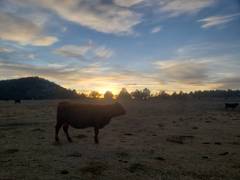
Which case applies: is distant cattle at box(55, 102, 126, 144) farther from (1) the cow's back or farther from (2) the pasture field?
(2) the pasture field

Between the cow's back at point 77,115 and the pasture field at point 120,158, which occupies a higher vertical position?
the cow's back at point 77,115

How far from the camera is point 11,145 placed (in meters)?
15.0

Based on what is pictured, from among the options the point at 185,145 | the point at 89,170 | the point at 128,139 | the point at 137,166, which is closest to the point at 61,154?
the point at 89,170

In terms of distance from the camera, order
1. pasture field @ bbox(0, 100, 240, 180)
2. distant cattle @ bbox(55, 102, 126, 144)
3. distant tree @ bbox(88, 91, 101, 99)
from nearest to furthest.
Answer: pasture field @ bbox(0, 100, 240, 180)
distant cattle @ bbox(55, 102, 126, 144)
distant tree @ bbox(88, 91, 101, 99)

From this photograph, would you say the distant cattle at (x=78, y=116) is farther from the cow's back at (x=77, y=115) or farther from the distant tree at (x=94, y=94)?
the distant tree at (x=94, y=94)

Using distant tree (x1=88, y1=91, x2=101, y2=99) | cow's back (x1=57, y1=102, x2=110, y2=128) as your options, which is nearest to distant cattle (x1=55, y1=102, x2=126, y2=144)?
cow's back (x1=57, y1=102, x2=110, y2=128)

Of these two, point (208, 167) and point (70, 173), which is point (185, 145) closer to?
point (208, 167)

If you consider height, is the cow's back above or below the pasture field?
above

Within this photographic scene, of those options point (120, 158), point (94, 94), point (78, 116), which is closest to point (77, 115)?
point (78, 116)

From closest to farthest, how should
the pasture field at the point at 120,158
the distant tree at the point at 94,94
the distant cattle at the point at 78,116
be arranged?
the pasture field at the point at 120,158
the distant cattle at the point at 78,116
the distant tree at the point at 94,94

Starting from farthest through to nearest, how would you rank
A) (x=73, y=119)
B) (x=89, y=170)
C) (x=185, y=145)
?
(x=73, y=119) → (x=185, y=145) → (x=89, y=170)

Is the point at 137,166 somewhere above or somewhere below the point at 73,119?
below

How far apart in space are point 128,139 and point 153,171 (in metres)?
6.82

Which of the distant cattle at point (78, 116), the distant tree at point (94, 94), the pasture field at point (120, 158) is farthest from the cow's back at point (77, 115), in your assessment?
the distant tree at point (94, 94)
